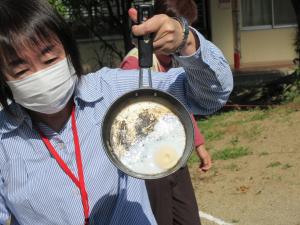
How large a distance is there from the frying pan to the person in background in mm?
934

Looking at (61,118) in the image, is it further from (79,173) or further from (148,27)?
A: (148,27)

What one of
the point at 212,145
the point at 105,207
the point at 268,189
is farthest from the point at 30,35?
the point at 212,145

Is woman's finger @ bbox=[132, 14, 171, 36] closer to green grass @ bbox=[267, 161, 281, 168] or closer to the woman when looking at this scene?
the woman

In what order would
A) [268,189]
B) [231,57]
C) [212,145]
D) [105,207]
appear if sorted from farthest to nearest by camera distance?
[231,57], [212,145], [268,189], [105,207]

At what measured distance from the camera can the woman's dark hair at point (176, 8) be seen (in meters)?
2.91

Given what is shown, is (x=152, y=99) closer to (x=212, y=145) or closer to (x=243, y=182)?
(x=243, y=182)

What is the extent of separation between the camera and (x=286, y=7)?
1459cm

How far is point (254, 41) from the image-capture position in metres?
14.4

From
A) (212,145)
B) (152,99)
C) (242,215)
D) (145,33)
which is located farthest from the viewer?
(212,145)

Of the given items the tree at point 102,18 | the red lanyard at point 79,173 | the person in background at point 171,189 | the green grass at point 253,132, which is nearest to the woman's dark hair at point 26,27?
the red lanyard at point 79,173

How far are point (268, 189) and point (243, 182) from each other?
33 cm

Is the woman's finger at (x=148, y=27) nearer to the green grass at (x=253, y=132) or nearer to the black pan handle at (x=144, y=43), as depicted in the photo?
the black pan handle at (x=144, y=43)

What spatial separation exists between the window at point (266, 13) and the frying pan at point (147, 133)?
13208 mm

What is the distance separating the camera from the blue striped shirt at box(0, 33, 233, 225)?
1846mm
